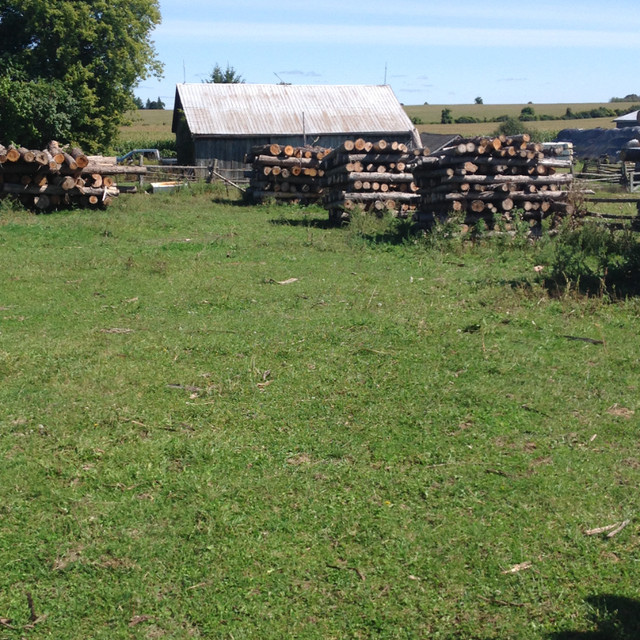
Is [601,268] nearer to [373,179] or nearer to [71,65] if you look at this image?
[373,179]

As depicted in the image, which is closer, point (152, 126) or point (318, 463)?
point (318, 463)

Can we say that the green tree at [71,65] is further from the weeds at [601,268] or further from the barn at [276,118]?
the weeds at [601,268]

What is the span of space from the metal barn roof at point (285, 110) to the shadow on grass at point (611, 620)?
33484 millimetres

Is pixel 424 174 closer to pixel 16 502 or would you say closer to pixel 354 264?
pixel 354 264

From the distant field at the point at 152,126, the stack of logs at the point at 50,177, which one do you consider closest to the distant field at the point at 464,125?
the distant field at the point at 152,126

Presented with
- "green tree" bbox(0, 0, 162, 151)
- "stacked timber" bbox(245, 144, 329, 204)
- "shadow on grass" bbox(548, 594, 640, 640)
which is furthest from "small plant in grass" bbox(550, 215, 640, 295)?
"green tree" bbox(0, 0, 162, 151)

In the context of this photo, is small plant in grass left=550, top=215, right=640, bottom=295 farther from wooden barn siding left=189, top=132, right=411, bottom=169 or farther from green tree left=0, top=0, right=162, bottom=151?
green tree left=0, top=0, right=162, bottom=151

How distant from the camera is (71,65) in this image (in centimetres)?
3859

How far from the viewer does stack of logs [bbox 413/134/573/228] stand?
1475cm

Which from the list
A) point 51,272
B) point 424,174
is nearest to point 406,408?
point 51,272

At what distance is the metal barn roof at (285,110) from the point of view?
3581 cm

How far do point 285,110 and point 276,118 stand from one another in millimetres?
896

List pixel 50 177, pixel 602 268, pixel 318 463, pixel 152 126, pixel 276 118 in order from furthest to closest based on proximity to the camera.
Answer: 1. pixel 152 126
2. pixel 276 118
3. pixel 50 177
4. pixel 602 268
5. pixel 318 463

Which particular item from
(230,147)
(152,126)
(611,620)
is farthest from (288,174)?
(152,126)
